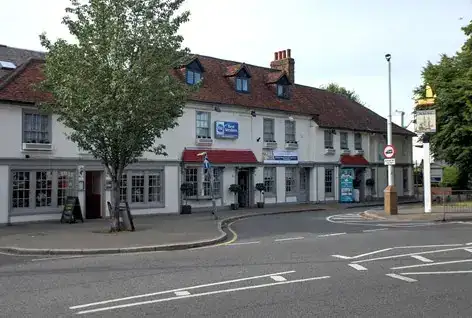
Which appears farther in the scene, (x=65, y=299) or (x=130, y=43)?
(x=130, y=43)

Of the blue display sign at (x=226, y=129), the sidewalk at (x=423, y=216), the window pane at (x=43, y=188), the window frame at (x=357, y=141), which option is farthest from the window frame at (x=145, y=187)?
the window frame at (x=357, y=141)

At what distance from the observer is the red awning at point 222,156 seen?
27.3m

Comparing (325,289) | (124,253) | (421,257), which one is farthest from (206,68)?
(325,289)

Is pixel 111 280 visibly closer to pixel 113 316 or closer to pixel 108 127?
pixel 113 316

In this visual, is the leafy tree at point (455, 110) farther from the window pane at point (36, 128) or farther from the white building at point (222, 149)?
the window pane at point (36, 128)

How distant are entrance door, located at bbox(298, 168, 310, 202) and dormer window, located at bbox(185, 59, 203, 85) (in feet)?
31.6

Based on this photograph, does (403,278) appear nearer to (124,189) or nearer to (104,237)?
(104,237)

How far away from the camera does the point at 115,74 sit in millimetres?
16750

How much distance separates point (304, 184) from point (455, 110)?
33.8ft

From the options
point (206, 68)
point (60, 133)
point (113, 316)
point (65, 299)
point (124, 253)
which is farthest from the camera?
point (206, 68)

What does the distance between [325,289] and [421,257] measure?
419 cm

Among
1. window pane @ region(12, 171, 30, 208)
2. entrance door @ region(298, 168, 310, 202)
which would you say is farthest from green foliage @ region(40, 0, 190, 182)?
entrance door @ region(298, 168, 310, 202)

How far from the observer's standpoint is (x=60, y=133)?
22.9 meters

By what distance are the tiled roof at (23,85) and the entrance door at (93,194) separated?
4.27m
